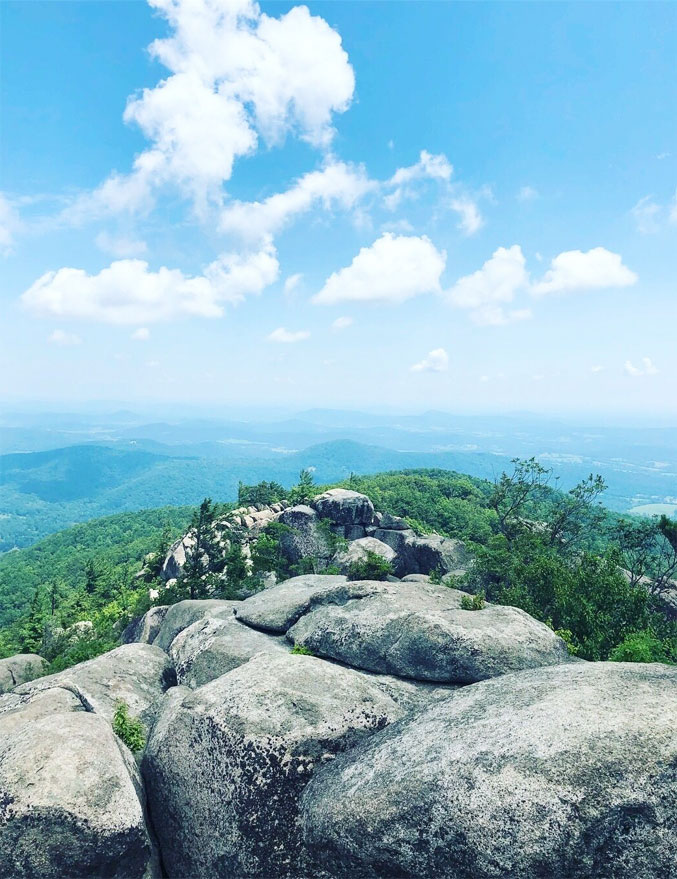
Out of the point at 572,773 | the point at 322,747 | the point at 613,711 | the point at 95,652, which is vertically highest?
the point at 613,711

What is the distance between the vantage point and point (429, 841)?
29.2 ft

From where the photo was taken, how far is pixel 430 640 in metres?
15.6

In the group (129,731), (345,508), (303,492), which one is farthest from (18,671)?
(303,492)

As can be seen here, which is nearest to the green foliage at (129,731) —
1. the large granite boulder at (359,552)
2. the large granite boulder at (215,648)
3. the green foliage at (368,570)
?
the large granite boulder at (215,648)

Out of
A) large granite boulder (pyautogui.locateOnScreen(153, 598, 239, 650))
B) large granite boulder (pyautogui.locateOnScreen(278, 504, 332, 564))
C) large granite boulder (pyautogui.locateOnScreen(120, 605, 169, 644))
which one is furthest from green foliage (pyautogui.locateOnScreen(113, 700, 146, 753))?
large granite boulder (pyautogui.locateOnScreen(278, 504, 332, 564))

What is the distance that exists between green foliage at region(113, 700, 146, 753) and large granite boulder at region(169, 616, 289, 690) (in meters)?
3.06

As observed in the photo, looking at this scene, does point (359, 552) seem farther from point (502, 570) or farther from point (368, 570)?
point (502, 570)

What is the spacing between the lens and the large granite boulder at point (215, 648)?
1909 centimetres

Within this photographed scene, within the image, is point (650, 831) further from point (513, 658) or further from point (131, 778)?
point (131, 778)

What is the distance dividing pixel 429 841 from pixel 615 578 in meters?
28.3

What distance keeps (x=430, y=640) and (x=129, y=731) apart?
437 inches

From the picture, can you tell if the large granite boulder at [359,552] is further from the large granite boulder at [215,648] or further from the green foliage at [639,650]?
the green foliage at [639,650]

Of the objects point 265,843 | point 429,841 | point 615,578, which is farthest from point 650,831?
point 615,578

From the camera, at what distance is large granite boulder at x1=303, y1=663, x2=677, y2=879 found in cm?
809
